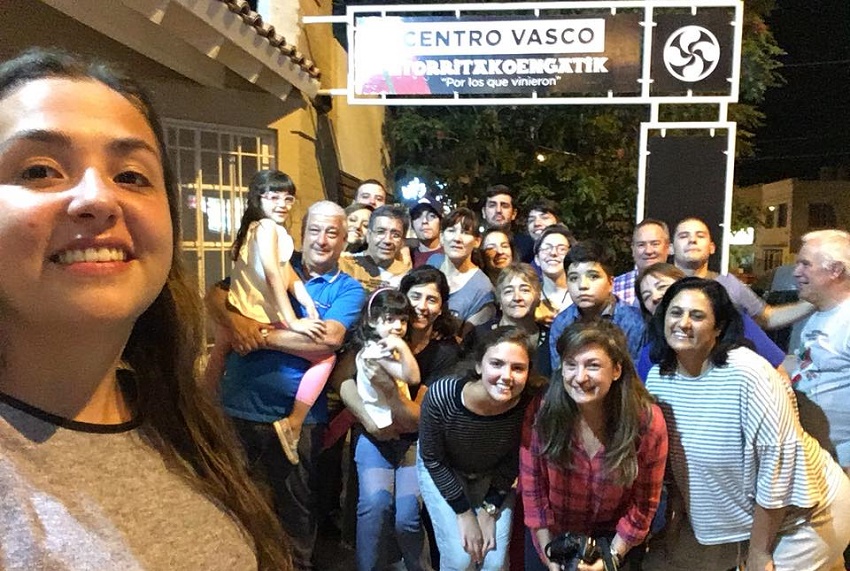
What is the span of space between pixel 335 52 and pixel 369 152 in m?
2.41

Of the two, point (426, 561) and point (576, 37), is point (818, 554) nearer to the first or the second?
point (426, 561)

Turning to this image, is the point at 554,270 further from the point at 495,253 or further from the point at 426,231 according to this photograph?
the point at 426,231

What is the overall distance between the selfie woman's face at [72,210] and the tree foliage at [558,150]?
9720mm

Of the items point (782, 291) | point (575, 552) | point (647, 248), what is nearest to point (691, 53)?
point (782, 291)

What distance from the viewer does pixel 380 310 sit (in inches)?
135

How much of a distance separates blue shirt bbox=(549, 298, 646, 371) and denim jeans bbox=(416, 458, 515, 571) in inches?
29.8

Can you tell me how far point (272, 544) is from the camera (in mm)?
1195

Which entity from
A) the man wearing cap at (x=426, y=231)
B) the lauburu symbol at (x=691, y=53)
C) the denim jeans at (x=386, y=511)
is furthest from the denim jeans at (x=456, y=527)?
the lauburu symbol at (x=691, y=53)

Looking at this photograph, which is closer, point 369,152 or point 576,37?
point 576,37

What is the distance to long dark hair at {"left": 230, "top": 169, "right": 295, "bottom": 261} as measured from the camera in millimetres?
3668

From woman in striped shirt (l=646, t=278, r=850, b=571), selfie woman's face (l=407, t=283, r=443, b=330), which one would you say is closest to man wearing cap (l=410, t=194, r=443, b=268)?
selfie woman's face (l=407, t=283, r=443, b=330)

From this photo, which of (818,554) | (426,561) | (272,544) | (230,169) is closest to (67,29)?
(230,169)

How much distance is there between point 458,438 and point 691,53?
5022mm


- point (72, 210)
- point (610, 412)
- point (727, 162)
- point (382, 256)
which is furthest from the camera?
point (727, 162)
